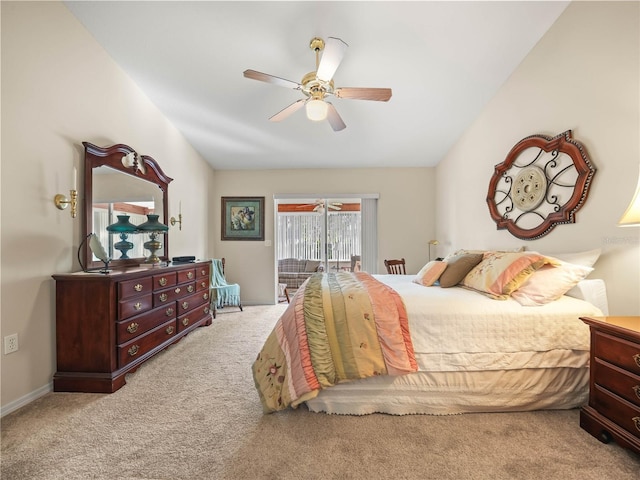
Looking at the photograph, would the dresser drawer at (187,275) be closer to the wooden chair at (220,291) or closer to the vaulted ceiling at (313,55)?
the wooden chair at (220,291)

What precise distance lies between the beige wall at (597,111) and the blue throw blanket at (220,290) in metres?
3.61

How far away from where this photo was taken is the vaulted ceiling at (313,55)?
222 centimetres

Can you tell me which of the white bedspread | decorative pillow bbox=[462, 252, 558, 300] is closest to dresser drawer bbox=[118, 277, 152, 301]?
the white bedspread

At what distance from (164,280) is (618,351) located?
3262 mm

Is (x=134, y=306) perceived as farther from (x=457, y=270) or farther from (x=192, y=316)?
(x=457, y=270)

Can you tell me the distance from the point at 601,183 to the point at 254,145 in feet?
12.7

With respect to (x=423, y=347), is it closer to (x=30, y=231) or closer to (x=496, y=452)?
(x=496, y=452)

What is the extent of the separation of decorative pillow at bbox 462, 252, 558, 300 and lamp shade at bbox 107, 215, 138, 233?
123 inches

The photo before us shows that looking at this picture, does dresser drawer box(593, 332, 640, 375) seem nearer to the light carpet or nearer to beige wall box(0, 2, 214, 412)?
the light carpet

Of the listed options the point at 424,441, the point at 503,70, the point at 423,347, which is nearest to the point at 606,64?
the point at 503,70

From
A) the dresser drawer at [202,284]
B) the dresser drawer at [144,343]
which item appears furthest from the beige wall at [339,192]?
the dresser drawer at [144,343]

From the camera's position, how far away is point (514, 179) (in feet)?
9.07

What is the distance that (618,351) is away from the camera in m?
1.38

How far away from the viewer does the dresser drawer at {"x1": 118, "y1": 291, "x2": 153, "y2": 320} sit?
2.16m
